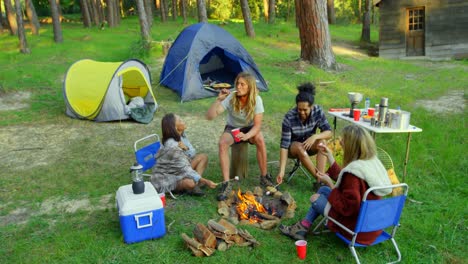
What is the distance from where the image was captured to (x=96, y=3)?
23.8 meters

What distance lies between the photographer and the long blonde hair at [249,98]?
14.2ft

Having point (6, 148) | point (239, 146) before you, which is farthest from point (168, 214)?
point (6, 148)

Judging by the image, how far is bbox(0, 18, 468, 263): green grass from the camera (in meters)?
3.22

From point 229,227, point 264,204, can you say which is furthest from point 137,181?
point 264,204

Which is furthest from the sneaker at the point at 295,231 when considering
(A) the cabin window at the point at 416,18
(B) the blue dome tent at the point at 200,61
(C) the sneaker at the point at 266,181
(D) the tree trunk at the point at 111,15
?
(D) the tree trunk at the point at 111,15

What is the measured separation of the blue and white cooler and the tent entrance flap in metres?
6.65

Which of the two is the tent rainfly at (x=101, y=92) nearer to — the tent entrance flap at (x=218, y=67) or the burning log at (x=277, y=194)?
the tent entrance flap at (x=218, y=67)

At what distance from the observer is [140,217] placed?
3.27 meters

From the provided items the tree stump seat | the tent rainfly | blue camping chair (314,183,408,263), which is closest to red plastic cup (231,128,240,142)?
the tree stump seat

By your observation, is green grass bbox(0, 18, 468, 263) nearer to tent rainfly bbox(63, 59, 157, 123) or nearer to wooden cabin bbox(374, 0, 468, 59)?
tent rainfly bbox(63, 59, 157, 123)

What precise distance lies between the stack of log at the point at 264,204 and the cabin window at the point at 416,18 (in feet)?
40.8

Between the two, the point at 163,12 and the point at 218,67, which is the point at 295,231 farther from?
the point at 163,12

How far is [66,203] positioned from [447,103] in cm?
687

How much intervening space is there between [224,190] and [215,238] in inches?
37.1
